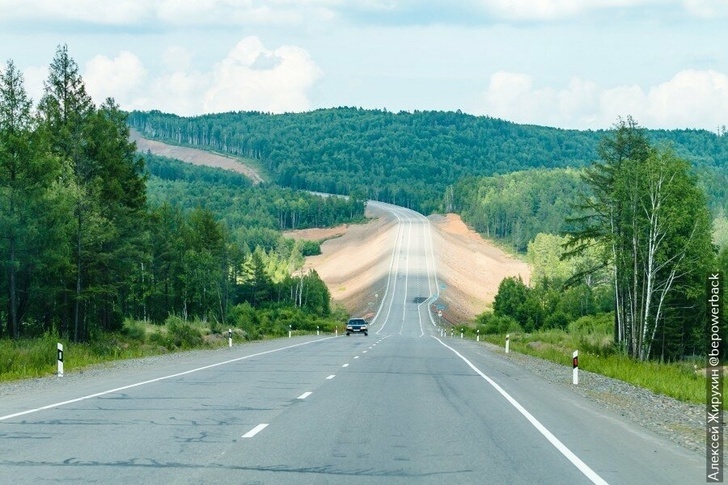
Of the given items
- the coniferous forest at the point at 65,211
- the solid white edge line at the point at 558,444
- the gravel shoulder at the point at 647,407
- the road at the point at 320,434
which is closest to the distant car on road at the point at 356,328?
the coniferous forest at the point at 65,211

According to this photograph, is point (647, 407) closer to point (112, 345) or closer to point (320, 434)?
point (320, 434)

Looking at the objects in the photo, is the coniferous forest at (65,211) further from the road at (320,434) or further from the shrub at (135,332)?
the road at (320,434)

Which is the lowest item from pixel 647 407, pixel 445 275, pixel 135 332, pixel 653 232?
pixel 135 332

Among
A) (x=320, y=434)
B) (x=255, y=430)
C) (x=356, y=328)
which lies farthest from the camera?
(x=356, y=328)

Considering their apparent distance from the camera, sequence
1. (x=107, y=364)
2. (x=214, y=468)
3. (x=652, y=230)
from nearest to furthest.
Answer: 1. (x=214, y=468)
2. (x=107, y=364)
3. (x=652, y=230)

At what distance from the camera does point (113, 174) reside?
5888 centimetres

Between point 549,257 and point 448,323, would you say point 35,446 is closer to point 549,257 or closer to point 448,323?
point 448,323

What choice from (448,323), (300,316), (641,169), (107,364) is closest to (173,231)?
(300,316)

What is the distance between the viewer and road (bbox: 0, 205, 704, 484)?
10.6 m

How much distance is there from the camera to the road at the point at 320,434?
34.6ft

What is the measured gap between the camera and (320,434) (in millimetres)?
13758

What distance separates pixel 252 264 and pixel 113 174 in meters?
93.1

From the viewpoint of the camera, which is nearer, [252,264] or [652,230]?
[652,230]

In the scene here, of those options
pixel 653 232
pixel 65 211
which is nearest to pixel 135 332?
pixel 65 211
